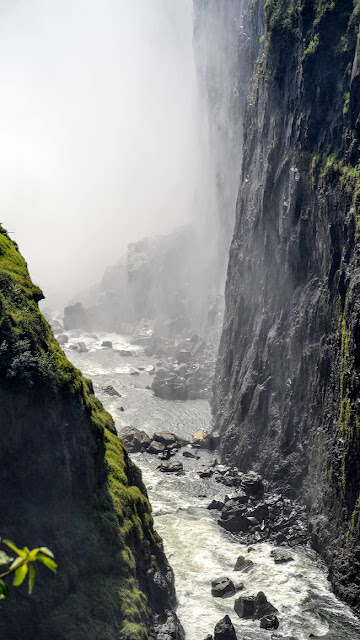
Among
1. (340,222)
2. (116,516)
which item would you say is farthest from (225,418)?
(116,516)

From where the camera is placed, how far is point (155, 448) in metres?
76.2

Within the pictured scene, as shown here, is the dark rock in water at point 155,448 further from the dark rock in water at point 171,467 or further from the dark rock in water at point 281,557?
the dark rock in water at point 281,557

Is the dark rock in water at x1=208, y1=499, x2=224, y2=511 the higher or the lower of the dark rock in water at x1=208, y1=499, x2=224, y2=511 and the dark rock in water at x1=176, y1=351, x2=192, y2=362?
the lower

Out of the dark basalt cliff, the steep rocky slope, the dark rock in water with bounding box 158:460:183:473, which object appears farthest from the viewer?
the dark rock in water with bounding box 158:460:183:473

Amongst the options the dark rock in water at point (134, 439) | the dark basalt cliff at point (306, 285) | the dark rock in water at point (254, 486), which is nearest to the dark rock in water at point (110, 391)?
the dark rock in water at point (134, 439)

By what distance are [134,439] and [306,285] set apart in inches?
1289

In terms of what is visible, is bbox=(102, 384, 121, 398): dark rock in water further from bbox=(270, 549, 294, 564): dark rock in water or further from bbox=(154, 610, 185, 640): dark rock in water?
bbox=(154, 610, 185, 640): dark rock in water

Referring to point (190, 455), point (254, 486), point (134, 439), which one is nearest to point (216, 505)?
point (254, 486)

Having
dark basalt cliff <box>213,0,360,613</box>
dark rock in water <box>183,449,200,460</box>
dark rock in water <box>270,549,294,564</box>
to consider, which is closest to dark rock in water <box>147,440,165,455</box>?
dark rock in water <box>183,449,200,460</box>

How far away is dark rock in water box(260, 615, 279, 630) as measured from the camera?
40312 millimetres

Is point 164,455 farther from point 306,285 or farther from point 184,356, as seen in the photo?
point 184,356

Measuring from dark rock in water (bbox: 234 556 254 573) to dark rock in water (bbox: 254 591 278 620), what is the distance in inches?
245

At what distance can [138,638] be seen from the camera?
3181cm

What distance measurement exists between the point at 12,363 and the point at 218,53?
122340 mm
